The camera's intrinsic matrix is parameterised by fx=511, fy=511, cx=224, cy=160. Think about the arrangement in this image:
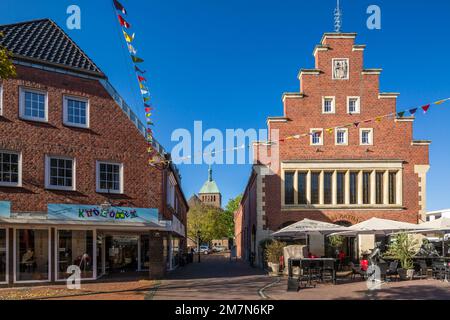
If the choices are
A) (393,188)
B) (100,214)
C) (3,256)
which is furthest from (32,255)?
(393,188)

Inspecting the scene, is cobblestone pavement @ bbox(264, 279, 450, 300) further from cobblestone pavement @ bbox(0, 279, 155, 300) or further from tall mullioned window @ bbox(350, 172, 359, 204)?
tall mullioned window @ bbox(350, 172, 359, 204)

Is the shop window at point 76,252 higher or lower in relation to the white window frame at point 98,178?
lower

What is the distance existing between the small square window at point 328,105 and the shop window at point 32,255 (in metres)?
19.6

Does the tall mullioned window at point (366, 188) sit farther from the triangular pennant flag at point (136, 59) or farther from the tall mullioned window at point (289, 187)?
the triangular pennant flag at point (136, 59)

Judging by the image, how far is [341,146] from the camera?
A: 33438mm

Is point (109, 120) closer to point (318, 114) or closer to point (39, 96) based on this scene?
point (39, 96)

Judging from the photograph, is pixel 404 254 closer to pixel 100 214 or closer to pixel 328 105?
pixel 100 214

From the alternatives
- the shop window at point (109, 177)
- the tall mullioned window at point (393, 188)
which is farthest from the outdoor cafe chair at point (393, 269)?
the tall mullioned window at point (393, 188)

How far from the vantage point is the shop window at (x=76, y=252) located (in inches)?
859

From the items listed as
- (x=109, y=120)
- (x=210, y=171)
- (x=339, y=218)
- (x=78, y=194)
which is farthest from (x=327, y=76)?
(x=210, y=171)

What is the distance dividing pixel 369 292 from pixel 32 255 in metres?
13.4

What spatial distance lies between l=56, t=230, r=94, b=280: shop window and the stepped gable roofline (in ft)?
23.5

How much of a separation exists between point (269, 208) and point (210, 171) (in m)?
126

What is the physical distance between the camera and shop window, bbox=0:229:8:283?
66.6 ft
